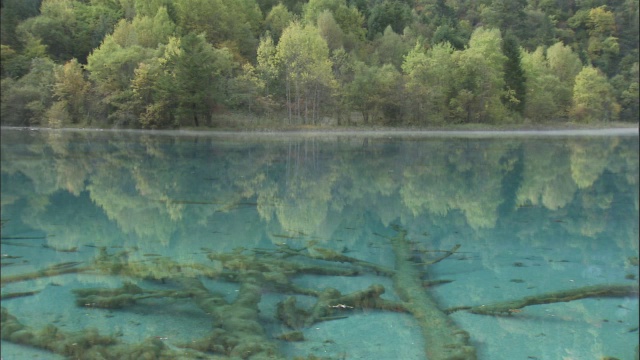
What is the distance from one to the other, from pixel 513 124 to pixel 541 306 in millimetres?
45800

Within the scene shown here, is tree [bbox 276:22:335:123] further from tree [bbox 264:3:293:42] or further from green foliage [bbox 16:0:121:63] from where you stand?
tree [bbox 264:3:293:42]

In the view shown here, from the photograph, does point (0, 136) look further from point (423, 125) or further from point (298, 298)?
point (423, 125)

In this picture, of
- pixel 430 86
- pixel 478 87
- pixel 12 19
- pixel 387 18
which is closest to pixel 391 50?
pixel 387 18

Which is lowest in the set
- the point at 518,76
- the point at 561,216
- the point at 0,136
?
the point at 561,216

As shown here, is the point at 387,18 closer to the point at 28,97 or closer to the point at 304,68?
the point at 304,68

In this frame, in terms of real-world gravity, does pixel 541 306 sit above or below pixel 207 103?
below

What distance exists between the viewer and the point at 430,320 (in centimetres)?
645

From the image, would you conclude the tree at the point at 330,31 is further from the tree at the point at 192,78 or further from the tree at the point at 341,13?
the tree at the point at 192,78

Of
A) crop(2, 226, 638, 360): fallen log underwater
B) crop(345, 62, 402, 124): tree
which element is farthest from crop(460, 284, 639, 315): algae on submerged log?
crop(345, 62, 402, 124): tree

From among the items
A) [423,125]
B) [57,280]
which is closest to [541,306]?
[57,280]

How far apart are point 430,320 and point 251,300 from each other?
202 centimetres

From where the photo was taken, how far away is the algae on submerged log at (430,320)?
566cm

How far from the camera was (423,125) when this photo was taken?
4850cm

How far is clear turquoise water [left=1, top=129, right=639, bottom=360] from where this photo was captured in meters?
6.14
